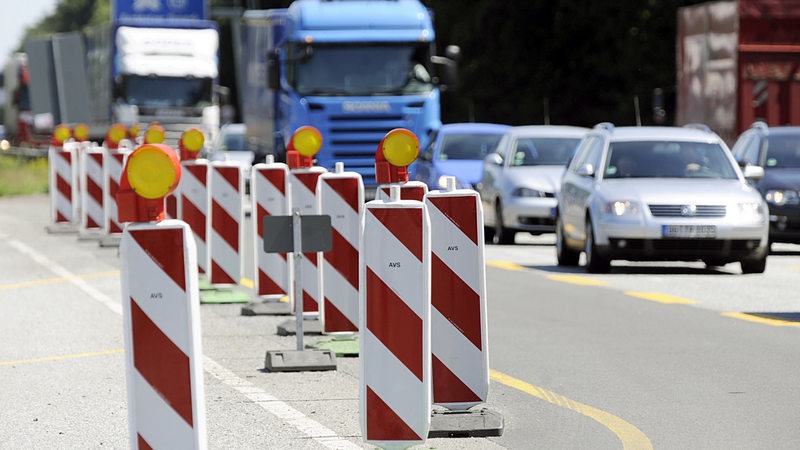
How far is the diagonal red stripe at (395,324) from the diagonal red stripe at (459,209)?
3.47 ft

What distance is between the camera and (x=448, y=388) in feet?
28.8

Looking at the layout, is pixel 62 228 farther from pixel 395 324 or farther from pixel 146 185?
pixel 146 185

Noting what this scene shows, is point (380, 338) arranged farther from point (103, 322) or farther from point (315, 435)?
point (103, 322)

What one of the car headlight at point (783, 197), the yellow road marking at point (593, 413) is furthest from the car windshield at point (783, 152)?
the yellow road marking at point (593, 413)

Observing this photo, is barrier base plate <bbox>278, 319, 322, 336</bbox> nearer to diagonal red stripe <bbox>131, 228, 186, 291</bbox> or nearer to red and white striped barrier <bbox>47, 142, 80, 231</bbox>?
diagonal red stripe <bbox>131, 228, 186, 291</bbox>

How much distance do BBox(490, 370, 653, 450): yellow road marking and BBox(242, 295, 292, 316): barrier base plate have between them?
3823 millimetres

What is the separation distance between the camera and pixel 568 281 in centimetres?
1817

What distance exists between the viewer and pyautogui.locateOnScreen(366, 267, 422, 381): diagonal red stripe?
776 centimetres

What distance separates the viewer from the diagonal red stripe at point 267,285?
14875 mm

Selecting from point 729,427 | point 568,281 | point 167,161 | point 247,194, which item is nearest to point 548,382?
point 729,427

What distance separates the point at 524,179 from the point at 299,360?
14.0m

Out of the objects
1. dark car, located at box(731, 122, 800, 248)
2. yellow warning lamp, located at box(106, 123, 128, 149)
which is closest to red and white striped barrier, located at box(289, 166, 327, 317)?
dark car, located at box(731, 122, 800, 248)

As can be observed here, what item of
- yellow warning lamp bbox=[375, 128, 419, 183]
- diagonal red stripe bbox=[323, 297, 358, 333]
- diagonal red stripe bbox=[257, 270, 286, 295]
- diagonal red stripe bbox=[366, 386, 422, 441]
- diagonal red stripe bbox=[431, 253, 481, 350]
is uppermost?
yellow warning lamp bbox=[375, 128, 419, 183]

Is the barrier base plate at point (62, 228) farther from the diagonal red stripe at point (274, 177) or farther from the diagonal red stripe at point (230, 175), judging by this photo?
the diagonal red stripe at point (274, 177)
